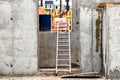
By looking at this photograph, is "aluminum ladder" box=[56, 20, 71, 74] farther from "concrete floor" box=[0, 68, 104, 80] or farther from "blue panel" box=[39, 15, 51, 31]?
"blue panel" box=[39, 15, 51, 31]

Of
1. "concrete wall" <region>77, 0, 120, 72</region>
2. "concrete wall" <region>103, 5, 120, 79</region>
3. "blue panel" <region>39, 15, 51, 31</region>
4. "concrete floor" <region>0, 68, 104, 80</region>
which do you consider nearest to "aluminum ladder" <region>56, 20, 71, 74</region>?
"concrete floor" <region>0, 68, 104, 80</region>

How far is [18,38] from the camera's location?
14250 millimetres

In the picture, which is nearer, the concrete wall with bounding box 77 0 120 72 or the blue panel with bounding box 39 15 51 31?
the concrete wall with bounding box 77 0 120 72

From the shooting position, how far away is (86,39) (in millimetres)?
14234

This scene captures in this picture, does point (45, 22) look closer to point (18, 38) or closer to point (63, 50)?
point (63, 50)

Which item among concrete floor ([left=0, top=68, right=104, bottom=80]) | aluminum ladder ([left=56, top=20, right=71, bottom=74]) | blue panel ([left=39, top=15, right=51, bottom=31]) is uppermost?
blue panel ([left=39, top=15, right=51, bottom=31])

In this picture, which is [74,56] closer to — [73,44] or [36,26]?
[73,44]

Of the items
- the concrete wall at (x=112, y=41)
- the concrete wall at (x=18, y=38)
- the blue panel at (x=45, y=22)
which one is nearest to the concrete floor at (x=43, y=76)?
the concrete wall at (x=18, y=38)

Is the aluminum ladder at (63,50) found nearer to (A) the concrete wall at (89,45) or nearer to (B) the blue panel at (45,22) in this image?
(A) the concrete wall at (89,45)

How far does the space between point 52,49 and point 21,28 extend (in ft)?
7.00

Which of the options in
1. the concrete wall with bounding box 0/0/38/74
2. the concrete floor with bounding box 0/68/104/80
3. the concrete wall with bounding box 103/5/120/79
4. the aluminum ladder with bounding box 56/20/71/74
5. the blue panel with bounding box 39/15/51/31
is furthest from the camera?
the blue panel with bounding box 39/15/51/31

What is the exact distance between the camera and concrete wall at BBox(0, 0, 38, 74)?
14180 mm

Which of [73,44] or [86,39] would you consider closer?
[86,39]

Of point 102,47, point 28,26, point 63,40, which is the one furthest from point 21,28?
point 102,47
